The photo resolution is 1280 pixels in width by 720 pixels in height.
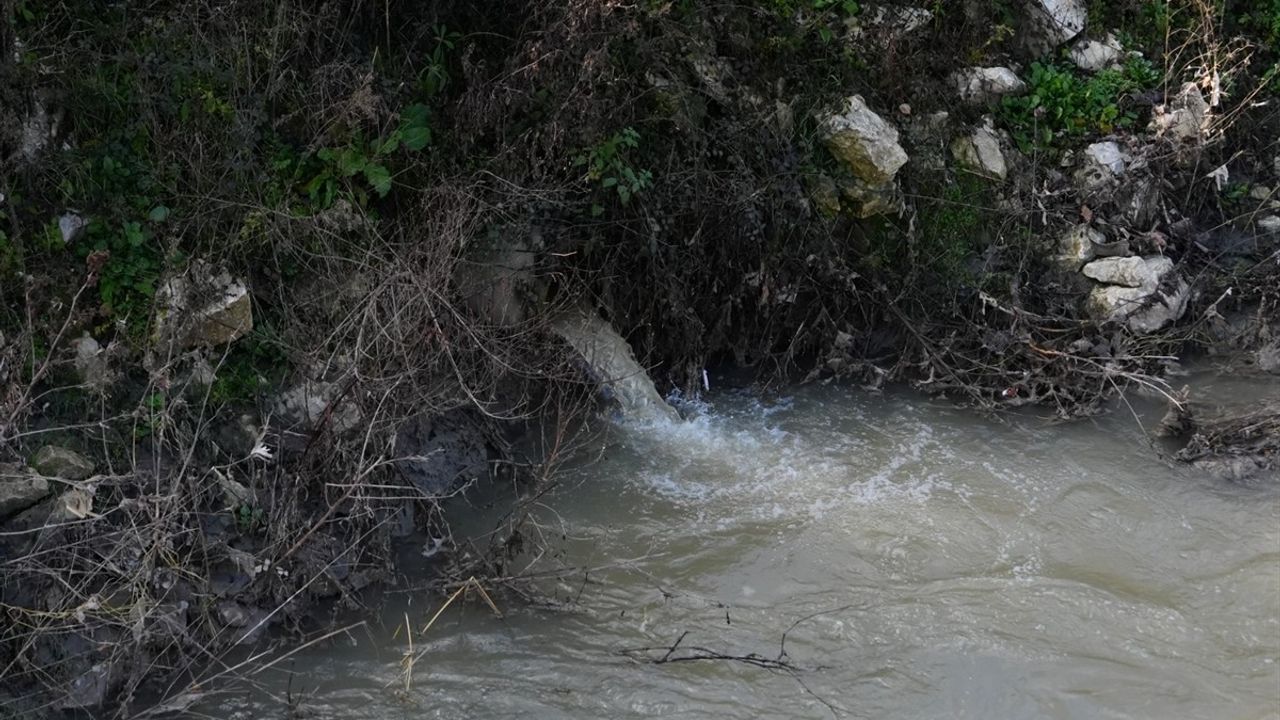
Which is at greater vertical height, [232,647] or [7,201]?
[7,201]

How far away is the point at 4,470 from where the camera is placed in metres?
4.21

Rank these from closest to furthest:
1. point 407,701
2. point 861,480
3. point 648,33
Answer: point 407,701
point 861,480
point 648,33

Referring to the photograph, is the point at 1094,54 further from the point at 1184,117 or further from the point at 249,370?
the point at 249,370

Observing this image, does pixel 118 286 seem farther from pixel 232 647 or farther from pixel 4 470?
pixel 232 647

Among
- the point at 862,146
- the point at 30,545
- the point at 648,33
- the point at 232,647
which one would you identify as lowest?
the point at 232,647

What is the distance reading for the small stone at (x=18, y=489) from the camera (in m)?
4.21

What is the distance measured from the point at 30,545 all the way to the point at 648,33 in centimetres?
424

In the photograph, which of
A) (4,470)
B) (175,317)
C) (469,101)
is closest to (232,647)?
(4,470)

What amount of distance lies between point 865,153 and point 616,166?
164 centimetres

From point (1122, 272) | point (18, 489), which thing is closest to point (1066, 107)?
point (1122, 272)

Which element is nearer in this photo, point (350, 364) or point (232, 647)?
point (232, 647)

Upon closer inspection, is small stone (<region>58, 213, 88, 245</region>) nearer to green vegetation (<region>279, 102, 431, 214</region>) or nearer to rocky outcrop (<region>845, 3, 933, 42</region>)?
green vegetation (<region>279, 102, 431, 214</region>)

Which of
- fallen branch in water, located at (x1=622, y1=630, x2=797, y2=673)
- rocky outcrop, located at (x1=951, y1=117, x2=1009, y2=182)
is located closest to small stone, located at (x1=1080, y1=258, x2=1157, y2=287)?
rocky outcrop, located at (x1=951, y1=117, x2=1009, y2=182)

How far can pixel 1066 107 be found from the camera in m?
7.18
